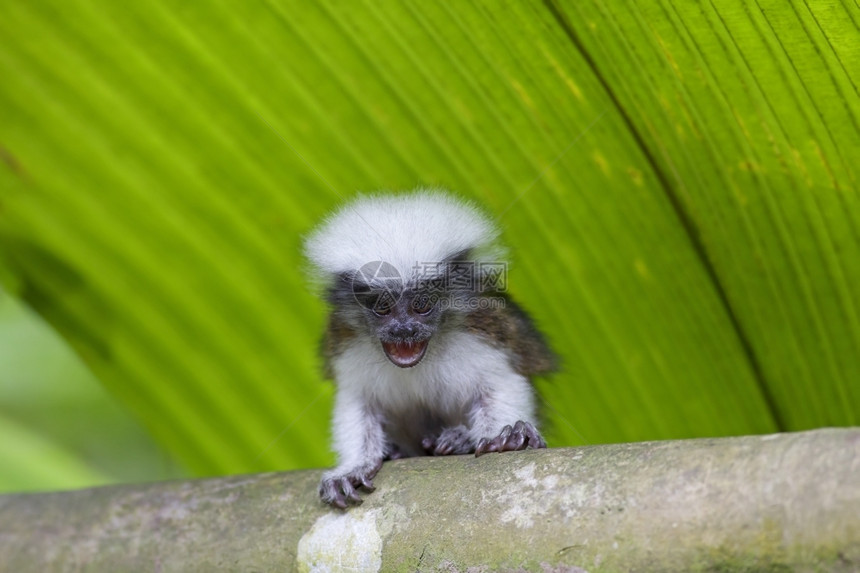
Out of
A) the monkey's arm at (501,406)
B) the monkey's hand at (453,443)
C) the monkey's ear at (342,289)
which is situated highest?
the monkey's ear at (342,289)

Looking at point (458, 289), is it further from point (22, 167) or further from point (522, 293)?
point (22, 167)

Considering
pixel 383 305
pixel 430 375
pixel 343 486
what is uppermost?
pixel 383 305

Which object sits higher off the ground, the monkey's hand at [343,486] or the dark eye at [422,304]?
the dark eye at [422,304]

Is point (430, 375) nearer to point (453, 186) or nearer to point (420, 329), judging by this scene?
point (420, 329)

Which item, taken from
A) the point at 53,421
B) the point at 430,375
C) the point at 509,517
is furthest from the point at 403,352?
the point at 53,421

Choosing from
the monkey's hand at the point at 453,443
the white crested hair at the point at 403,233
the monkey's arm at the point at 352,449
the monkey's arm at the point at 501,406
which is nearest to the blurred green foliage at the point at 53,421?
the monkey's arm at the point at 352,449

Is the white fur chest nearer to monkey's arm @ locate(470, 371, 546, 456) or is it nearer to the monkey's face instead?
monkey's arm @ locate(470, 371, 546, 456)

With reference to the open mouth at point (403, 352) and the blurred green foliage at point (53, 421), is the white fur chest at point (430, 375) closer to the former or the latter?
the open mouth at point (403, 352)
